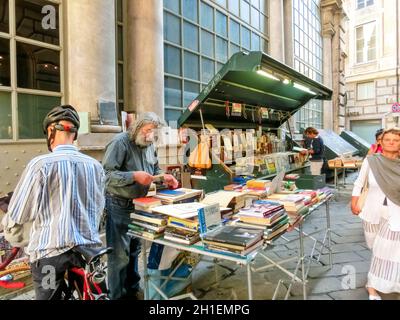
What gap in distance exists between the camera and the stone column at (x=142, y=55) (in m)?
4.98

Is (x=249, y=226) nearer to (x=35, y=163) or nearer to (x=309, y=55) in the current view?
(x=35, y=163)

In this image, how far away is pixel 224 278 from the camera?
11.6 feet

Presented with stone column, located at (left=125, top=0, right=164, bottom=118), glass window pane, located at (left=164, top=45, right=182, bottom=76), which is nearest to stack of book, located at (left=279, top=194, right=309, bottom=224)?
stone column, located at (left=125, top=0, right=164, bottom=118)

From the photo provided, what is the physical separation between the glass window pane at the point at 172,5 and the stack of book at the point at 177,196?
4.38 metres

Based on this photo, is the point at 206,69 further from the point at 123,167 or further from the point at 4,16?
the point at 123,167

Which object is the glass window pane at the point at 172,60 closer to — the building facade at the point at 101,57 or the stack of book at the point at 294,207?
the building facade at the point at 101,57

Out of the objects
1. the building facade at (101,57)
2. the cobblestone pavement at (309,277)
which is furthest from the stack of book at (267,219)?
the building facade at (101,57)

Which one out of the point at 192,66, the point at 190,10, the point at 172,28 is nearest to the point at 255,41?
the point at 190,10

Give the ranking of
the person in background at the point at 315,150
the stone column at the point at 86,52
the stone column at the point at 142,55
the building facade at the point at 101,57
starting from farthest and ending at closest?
the person in background at the point at 315,150 → the stone column at the point at 142,55 → the stone column at the point at 86,52 → the building facade at the point at 101,57

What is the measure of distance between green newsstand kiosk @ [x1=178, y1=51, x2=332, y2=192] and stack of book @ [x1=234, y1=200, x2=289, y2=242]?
1699mm

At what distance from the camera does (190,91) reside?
6.59 meters

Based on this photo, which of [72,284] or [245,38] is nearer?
[72,284]

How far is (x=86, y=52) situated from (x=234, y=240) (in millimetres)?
3087

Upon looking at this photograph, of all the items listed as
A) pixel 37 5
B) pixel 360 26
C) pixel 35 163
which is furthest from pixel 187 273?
pixel 360 26
